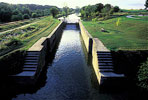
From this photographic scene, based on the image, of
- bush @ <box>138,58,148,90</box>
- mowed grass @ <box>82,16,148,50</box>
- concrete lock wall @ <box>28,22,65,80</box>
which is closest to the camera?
bush @ <box>138,58,148,90</box>

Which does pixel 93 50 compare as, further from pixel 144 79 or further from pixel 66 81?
pixel 144 79

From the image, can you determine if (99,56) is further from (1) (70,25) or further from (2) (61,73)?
(1) (70,25)

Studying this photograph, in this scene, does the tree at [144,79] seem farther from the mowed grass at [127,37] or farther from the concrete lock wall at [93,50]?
the mowed grass at [127,37]

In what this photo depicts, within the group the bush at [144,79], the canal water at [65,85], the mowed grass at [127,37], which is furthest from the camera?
the mowed grass at [127,37]

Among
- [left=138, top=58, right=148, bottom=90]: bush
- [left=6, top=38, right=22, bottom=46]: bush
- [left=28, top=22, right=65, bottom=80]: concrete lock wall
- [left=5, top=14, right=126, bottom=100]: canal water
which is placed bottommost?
[left=5, top=14, right=126, bottom=100]: canal water

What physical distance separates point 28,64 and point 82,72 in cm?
562

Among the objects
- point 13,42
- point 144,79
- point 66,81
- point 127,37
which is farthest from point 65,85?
point 127,37

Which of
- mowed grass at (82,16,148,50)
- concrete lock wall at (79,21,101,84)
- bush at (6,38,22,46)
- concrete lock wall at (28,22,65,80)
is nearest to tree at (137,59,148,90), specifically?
concrete lock wall at (79,21,101,84)

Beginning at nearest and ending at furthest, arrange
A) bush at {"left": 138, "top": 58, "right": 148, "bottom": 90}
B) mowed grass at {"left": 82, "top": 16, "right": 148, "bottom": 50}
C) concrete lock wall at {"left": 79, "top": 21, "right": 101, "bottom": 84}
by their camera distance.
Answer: bush at {"left": 138, "top": 58, "right": 148, "bottom": 90}, concrete lock wall at {"left": 79, "top": 21, "right": 101, "bottom": 84}, mowed grass at {"left": 82, "top": 16, "right": 148, "bottom": 50}

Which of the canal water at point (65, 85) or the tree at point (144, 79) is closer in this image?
the canal water at point (65, 85)

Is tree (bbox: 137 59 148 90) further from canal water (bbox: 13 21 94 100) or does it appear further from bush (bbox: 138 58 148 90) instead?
canal water (bbox: 13 21 94 100)

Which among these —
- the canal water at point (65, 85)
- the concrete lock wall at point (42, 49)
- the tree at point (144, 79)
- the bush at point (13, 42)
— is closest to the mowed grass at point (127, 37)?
the tree at point (144, 79)

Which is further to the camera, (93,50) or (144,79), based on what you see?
(93,50)

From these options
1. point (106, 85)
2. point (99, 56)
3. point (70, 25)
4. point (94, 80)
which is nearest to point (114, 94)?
point (106, 85)
